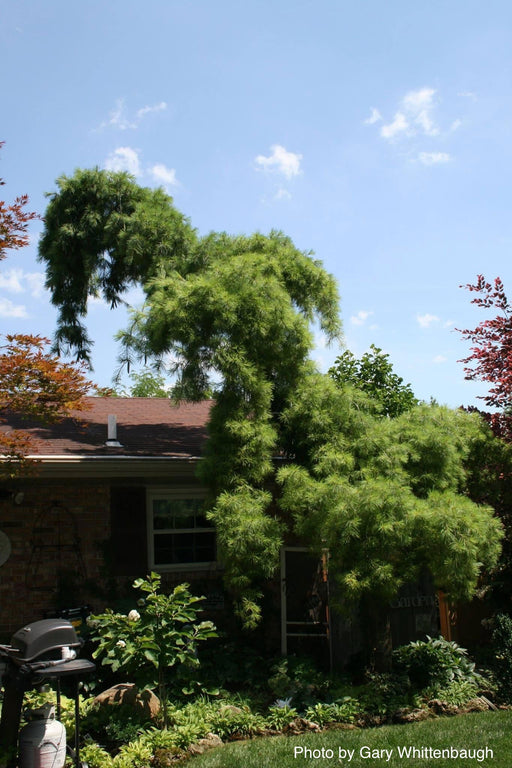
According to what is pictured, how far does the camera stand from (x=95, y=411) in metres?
11.2

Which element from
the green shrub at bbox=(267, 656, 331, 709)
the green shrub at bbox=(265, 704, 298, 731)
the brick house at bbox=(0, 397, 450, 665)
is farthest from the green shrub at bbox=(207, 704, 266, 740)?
the brick house at bbox=(0, 397, 450, 665)

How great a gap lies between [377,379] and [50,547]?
23.8 feet

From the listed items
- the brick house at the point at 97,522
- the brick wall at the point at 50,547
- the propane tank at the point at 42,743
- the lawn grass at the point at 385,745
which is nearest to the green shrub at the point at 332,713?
the lawn grass at the point at 385,745

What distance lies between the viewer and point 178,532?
905 centimetres

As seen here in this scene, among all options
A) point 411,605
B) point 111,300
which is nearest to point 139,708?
point 411,605

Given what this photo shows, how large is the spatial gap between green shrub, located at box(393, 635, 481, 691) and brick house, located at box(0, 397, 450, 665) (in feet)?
3.07

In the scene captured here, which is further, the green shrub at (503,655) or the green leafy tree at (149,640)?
the green shrub at (503,655)

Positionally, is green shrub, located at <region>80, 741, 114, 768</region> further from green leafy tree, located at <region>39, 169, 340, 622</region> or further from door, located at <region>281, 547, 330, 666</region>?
door, located at <region>281, 547, 330, 666</region>

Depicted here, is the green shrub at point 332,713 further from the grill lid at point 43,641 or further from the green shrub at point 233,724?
the grill lid at point 43,641

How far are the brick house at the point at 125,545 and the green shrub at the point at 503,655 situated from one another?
1.51m

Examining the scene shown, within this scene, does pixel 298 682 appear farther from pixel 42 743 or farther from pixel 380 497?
pixel 42 743

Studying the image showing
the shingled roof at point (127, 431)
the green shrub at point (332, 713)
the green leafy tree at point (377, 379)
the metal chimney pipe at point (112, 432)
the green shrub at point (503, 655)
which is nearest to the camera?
the green shrub at point (332, 713)

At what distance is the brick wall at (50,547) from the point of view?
26.2ft

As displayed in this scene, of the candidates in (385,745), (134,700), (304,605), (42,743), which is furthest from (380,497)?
(42,743)
